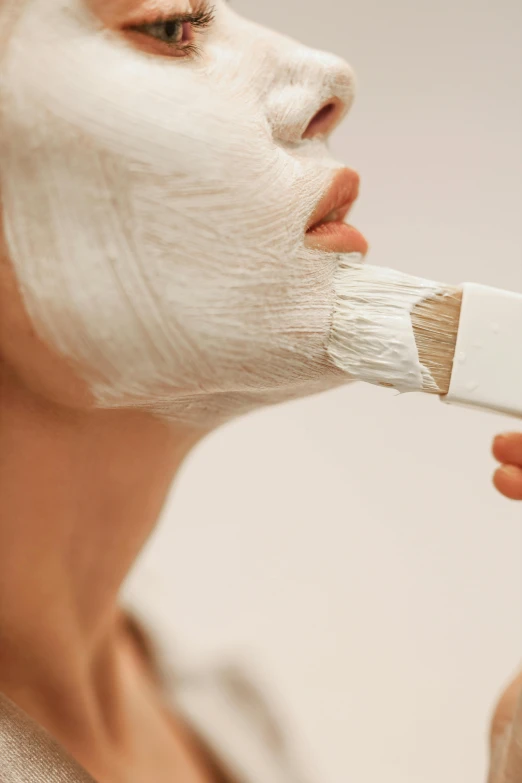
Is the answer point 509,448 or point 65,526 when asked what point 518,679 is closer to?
point 509,448

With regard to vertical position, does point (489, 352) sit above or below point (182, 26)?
below

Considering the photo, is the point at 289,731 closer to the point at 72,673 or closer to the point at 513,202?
the point at 72,673

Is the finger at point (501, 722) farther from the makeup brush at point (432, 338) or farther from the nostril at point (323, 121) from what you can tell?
the nostril at point (323, 121)

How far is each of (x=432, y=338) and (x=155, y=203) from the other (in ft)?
0.52

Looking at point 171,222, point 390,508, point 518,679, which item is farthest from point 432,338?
point 390,508

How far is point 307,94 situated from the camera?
48cm

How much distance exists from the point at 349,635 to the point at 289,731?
5.0 inches

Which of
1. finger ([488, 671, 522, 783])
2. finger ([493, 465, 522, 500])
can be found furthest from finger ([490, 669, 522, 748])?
finger ([493, 465, 522, 500])

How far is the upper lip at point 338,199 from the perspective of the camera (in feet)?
1.51

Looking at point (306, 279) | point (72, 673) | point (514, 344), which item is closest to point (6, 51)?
point (306, 279)

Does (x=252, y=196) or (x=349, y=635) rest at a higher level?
(x=252, y=196)

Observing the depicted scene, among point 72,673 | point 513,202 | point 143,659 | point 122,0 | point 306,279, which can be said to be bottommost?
point 143,659

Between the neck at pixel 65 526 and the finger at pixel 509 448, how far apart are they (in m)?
0.21

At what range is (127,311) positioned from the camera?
0.44 meters
